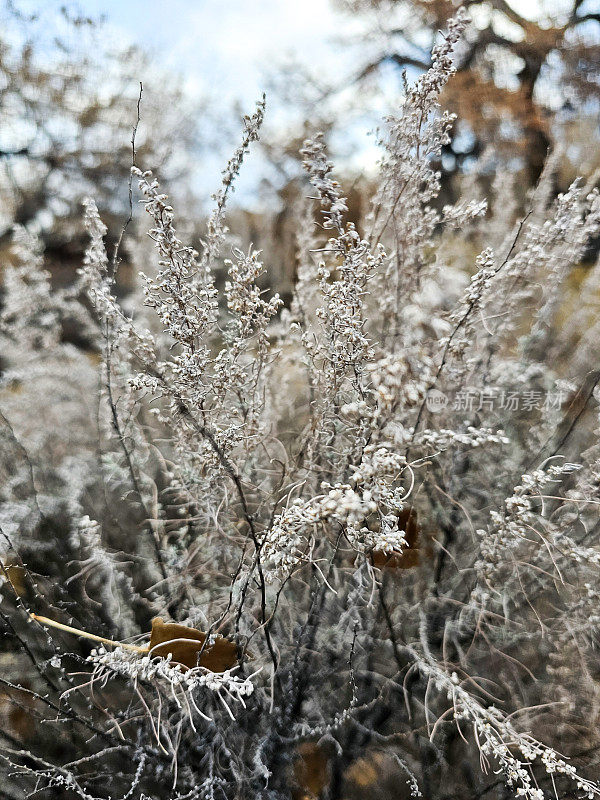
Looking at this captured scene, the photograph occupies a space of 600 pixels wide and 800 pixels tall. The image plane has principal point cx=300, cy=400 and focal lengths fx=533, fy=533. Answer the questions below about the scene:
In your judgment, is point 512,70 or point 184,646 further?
point 512,70

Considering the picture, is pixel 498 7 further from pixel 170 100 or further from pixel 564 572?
pixel 564 572

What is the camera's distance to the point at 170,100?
10.7 ft

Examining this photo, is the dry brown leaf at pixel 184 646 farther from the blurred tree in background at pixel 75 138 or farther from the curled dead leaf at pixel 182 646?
the blurred tree in background at pixel 75 138

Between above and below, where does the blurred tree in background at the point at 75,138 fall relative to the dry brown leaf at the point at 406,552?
above

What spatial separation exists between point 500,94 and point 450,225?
352cm

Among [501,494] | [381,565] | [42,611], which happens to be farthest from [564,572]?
[42,611]

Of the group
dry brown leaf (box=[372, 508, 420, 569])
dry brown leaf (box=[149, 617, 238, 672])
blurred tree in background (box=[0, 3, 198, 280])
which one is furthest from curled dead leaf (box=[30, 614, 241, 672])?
blurred tree in background (box=[0, 3, 198, 280])

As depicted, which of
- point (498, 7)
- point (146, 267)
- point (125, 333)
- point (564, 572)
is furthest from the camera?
point (498, 7)

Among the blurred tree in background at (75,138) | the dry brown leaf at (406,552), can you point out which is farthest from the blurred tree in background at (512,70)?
the dry brown leaf at (406,552)

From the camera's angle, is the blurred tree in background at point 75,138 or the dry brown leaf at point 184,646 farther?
the blurred tree in background at point 75,138

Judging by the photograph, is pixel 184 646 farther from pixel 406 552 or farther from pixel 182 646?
pixel 406 552

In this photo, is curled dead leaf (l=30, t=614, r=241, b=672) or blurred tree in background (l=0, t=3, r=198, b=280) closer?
curled dead leaf (l=30, t=614, r=241, b=672)

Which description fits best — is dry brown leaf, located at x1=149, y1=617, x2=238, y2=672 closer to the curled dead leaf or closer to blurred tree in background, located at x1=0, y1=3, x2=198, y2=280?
the curled dead leaf

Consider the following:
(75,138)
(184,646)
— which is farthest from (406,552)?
(75,138)
